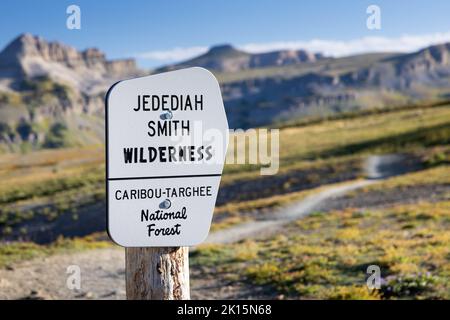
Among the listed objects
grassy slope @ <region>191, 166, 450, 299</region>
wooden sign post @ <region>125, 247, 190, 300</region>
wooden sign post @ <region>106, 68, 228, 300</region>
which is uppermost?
wooden sign post @ <region>106, 68, 228, 300</region>

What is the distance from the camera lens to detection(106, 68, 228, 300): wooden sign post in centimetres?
388

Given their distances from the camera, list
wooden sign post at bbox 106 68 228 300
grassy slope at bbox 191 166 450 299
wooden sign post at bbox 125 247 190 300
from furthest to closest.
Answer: grassy slope at bbox 191 166 450 299
wooden sign post at bbox 125 247 190 300
wooden sign post at bbox 106 68 228 300

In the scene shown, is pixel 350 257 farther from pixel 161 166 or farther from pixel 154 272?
pixel 161 166

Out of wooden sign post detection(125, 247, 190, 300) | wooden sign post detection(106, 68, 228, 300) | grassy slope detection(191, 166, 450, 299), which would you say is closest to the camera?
wooden sign post detection(106, 68, 228, 300)

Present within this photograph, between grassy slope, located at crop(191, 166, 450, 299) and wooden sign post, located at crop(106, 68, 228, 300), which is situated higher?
wooden sign post, located at crop(106, 68, 228, 300)

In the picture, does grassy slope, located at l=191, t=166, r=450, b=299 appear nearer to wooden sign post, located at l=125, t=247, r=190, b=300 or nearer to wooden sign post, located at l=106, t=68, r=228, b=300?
wooden sign post, located at l=125, t=247, r=190, b=300

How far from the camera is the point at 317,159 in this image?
5244 centimetres

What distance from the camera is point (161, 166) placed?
3955mm

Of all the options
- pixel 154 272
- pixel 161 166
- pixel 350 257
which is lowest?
pixel 350 257

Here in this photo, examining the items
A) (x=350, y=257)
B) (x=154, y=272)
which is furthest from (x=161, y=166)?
(x=350, y=257)

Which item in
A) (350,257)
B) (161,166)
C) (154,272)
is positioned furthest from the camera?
(350,257)

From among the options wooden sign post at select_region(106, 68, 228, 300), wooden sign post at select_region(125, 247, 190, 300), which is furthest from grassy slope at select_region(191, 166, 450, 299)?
wooden sign post at select_region(106, 68, 228, 300)
